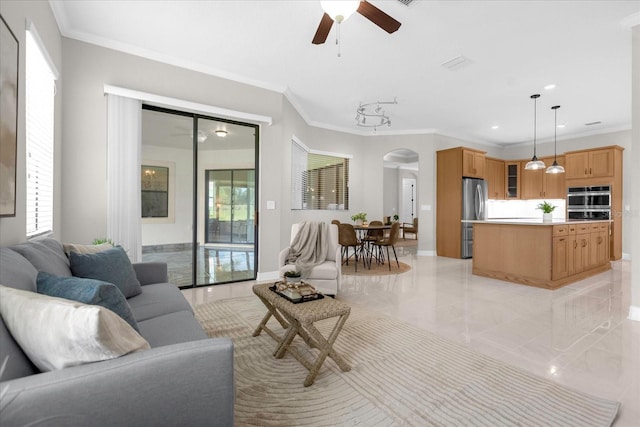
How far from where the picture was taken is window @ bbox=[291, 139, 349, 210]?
19.4ft

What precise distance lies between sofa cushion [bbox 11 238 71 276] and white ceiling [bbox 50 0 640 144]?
2.38m

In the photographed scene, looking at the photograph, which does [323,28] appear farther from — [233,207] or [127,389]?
[233,207]

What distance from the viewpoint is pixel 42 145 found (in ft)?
8.53

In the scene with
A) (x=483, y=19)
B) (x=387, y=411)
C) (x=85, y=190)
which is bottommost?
Answer: (x=387, y=411)

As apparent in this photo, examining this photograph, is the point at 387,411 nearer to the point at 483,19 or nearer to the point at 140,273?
the point at 140,273

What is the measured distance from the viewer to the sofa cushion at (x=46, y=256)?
162cm

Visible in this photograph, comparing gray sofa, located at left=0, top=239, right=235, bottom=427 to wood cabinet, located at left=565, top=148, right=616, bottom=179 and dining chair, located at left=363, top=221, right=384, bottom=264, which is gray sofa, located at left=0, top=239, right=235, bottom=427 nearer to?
dining chair, located at left=363, top=221, right=384, bottom=264

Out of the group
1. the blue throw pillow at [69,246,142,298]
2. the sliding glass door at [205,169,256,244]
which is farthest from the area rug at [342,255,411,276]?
the blue throw pillow at [69,246,142,298]

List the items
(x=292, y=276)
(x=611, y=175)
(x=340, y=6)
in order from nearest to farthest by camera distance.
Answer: (x=340, y=6), (x=292, y=276), (x=611, y=175)

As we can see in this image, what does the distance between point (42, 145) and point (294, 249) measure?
2.67 meters

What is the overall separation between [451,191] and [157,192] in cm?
602

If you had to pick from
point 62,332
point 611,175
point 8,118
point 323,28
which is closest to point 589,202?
point 611,175

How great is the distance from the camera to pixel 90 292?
1231 millimetres

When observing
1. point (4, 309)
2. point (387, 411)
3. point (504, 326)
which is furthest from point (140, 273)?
point (504, 326)
